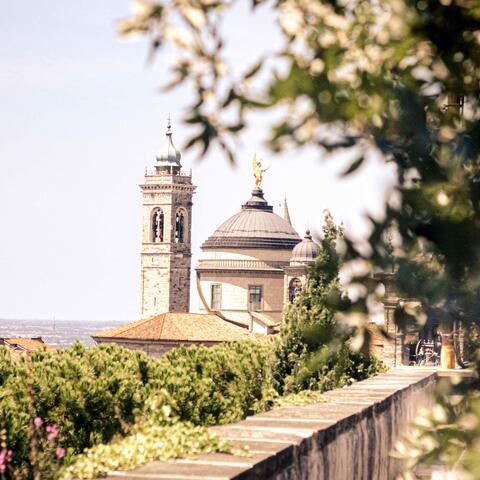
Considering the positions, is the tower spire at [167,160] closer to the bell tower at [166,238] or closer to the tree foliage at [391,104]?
the bell tower at [166,238]

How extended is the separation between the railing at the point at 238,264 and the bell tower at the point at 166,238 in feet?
73.8

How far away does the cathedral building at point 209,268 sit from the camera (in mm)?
81938

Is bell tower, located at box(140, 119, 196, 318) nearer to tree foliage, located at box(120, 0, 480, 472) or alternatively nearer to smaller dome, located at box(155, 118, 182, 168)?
smaller dome, located at box(155, 118, 182, 168)

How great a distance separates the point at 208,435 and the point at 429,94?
13.4 feet

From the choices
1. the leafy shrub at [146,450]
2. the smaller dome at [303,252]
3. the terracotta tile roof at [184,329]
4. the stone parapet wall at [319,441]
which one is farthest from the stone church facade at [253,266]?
the leafy shrub at [146,450]

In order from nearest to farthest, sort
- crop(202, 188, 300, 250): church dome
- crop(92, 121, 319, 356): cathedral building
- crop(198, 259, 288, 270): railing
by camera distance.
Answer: crop(92, 121, 319, 356): cathedral building < crop(198, 259, 288, 270): railing < crop(202, 188, 300, 250): church dome

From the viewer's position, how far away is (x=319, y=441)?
26.7ft

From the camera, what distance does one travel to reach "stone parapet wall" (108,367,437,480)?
635 cm

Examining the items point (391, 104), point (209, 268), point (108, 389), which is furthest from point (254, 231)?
point (391, 104)

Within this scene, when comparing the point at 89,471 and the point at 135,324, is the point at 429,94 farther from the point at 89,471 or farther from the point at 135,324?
the point at 135,324

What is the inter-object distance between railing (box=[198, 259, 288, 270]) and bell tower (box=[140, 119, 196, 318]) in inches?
886

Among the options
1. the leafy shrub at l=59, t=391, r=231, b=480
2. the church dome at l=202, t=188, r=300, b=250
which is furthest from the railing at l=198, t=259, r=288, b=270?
the leafy shrub at l=59, t=391, r=231, b=480

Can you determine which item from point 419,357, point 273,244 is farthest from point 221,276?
point 419,357

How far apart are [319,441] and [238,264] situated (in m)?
101
